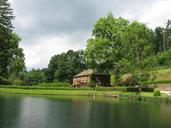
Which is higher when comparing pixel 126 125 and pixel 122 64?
pixel 122 64

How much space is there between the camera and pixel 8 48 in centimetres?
9788

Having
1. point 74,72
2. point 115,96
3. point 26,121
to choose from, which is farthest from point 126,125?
point 74,72

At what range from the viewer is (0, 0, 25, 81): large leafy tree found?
7094 cm

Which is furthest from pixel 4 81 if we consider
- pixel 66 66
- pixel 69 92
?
pixel 66 66

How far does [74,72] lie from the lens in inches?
5566

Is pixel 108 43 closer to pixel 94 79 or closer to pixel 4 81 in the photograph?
pixel 94 79

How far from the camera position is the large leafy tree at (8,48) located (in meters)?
70.9

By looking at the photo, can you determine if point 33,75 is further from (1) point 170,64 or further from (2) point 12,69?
(1) point 170,64

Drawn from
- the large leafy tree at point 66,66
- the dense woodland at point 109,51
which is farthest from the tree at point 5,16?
the large leafy tree at point 66,66

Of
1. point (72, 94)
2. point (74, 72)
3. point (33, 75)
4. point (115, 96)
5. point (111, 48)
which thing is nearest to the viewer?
point (115, 96)

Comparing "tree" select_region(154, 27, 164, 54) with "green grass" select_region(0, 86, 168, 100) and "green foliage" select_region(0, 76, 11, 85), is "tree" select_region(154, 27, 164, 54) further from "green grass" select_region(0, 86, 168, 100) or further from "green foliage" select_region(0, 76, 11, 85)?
"green grass" select_region(0, 86, 168, 100)

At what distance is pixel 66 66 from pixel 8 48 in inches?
1895

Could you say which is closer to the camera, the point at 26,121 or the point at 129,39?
the point at 26,121

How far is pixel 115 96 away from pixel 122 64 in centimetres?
726
